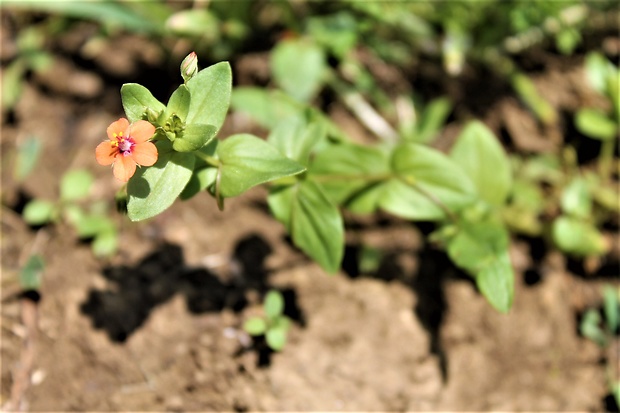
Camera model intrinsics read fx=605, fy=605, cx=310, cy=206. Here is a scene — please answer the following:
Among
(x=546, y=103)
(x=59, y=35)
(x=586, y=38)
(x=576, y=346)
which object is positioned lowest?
(x=576, y=346)

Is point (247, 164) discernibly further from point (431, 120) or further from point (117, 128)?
point (431, 120)

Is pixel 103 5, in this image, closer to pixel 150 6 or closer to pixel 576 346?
pixel 150 6

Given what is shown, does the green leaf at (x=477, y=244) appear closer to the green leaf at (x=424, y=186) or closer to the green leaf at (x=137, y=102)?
the green leaf at (x=424, y=186)

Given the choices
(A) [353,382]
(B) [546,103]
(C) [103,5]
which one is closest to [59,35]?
(C) [103,5]

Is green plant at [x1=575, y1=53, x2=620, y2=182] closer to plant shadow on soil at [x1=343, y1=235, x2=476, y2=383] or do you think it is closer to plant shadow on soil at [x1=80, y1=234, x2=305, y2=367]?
plant shadow on soil at [x1=343, y1=235, x2=476, y2=383]

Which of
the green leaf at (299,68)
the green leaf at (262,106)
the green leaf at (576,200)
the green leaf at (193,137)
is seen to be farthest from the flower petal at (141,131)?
the green leaf at (576,200)

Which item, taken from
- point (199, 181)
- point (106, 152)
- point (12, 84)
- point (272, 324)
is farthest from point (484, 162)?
point (12, 84)
